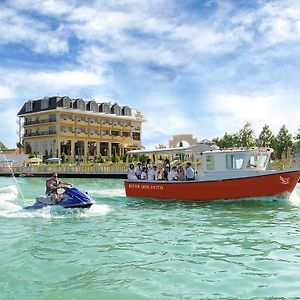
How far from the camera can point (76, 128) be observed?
80.8 meters

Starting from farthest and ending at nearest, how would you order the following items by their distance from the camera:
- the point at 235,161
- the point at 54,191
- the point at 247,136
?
the point at 247,136 < the point at 235,161 < the point at 54,191

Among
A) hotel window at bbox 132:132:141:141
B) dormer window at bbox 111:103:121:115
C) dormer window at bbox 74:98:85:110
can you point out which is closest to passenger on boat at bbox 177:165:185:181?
dormer window at bbox 74:98:85:110

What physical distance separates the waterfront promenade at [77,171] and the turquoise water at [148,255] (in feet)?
115

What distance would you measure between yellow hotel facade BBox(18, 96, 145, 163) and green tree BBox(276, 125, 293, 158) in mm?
29071

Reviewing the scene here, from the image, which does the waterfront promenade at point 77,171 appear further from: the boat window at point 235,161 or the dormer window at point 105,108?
the boat window at point 235,161

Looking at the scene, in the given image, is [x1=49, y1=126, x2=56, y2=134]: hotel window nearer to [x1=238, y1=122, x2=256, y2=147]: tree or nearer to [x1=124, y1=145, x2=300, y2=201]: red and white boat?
[x1=238, y1=122, x2=256, y2=147]: tree

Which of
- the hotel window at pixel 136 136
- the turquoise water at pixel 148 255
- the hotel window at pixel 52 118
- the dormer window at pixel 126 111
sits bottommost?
the turquoise water at pixel 148 255

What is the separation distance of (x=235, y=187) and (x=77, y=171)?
124ft

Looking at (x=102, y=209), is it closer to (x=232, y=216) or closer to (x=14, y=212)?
(x=14, y=212)

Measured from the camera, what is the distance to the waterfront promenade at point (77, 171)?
173 feet

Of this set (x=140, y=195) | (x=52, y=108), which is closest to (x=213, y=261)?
(x=140, y=195)

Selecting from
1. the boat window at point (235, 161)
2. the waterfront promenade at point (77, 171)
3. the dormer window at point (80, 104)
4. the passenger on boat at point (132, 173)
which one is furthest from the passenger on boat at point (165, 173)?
the dormer window at point (80, 104)

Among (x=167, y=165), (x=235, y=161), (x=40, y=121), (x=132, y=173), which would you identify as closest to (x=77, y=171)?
(x=40, y=121)

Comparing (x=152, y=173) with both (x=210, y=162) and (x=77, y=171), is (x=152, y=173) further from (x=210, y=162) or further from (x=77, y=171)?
(x=77, y=171)
